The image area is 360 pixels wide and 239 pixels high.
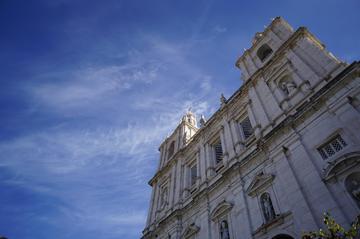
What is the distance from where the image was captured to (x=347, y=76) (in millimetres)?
13727

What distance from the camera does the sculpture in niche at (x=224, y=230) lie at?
1568 cm

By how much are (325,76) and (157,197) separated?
18044mm

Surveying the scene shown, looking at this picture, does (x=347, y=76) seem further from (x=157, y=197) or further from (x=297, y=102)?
(x=157, y=197)

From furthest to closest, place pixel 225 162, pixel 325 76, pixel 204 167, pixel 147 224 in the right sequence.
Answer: pixel 147 224, pixel 204 167, pixel 225 162, pixel 325 76

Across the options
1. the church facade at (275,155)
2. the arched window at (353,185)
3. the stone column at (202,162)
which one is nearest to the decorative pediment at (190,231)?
the church facade at (275,155)

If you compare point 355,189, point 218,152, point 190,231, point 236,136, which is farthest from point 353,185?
point 218,152

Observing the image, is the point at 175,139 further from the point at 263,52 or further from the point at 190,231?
the point at 190,231

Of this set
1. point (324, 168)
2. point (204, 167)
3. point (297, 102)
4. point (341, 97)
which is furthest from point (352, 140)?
point (204, 167)

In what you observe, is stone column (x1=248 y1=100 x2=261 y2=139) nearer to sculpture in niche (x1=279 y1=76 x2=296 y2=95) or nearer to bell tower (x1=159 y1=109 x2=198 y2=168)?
sculpture in niche (x1=279 y1=76 x2=296 y2=95)

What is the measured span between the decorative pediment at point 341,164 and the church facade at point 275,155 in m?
0.04

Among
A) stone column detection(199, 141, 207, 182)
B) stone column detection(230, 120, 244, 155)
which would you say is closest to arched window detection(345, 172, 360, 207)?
stone column detection(230, 120, 244, 155)

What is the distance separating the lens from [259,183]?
49.4 ft

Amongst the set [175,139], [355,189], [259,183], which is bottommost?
[355,189]

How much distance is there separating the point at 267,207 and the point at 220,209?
3381 mm
